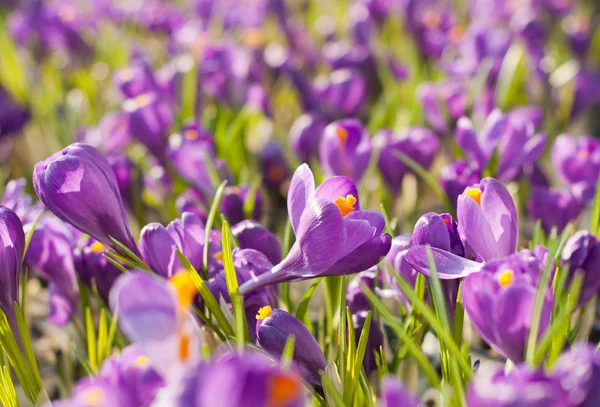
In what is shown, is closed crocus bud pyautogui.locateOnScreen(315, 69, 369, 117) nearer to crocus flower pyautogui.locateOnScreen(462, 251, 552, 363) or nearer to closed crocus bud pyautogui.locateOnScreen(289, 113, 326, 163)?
closed crocus bud pyautogui.locateOnScreen(289, 113, 326, 163)

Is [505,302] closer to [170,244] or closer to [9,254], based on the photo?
[170,244]

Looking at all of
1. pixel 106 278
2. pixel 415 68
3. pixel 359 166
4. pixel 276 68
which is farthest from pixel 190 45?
pixel 106 278

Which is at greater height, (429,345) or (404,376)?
(404,376)

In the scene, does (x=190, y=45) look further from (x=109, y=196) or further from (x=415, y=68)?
(x=109, y=196)

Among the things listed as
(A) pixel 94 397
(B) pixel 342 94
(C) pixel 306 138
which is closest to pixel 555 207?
(C) pixel 306 138

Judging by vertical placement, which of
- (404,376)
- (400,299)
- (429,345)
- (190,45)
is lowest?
(429,345)

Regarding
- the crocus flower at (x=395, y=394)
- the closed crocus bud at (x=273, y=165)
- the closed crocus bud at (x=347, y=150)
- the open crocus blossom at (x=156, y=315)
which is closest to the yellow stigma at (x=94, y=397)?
the open crocus blossom at (x=156, y=315)

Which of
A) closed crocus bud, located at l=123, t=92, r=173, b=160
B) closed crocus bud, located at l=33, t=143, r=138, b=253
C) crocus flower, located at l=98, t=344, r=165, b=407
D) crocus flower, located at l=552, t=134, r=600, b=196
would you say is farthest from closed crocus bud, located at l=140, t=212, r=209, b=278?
crocus flower, located at l=552, t=134, r=600, b=196
